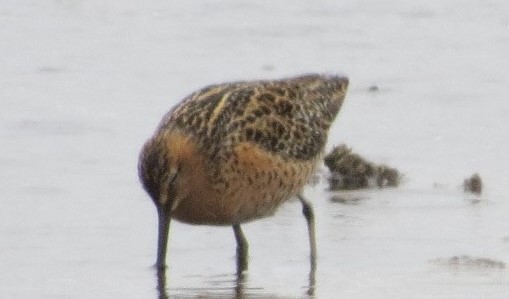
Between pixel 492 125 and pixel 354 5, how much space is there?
5.07 metres

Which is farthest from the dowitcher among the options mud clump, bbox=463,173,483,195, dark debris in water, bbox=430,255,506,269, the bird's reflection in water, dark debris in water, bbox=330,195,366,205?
mud clump, bbox=463,173,483,195

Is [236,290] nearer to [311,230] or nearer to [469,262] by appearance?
[311,230]

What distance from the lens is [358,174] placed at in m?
11.2

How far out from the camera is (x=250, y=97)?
9.88m

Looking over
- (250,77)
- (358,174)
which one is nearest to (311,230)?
(358,174)

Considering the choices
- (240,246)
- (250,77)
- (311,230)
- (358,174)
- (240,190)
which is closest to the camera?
(240,190)

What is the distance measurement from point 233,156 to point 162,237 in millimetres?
712

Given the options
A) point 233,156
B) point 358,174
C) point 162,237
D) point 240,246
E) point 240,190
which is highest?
point 233,156

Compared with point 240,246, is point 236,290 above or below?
below

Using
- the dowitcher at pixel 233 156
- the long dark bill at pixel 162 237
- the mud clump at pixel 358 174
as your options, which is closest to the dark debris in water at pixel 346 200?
the mud clump at pixel 358 174

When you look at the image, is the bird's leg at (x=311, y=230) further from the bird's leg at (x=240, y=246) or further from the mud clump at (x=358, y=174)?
the mud clump at (x=358, y=174)

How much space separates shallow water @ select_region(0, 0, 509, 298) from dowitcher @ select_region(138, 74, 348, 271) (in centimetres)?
30

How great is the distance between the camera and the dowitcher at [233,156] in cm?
908

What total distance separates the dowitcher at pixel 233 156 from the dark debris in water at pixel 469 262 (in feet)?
2.51
